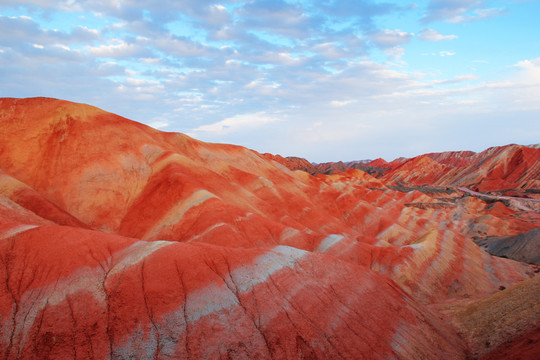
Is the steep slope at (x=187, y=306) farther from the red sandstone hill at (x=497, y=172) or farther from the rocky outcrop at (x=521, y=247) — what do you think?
the red sandstone hill at (x=497, y=172)

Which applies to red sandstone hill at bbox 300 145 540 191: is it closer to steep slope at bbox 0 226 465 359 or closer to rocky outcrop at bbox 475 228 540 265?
rocky outcrop at bbox 475 228 540 265

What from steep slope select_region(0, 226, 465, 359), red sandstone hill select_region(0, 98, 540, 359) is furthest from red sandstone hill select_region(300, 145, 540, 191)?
steep slope select_region(0, 226, 465, 359)

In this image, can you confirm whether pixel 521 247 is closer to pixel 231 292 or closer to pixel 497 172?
pixel 231 292

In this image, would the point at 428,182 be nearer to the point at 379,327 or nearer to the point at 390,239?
the point at 390,239

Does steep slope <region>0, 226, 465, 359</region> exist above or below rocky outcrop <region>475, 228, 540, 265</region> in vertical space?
above

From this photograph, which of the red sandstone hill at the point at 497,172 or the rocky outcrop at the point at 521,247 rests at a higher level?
the red sandstone hill at the point at 497,172

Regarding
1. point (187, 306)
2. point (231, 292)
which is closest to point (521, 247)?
point (231, 292)

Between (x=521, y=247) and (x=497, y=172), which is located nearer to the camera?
(x=521, y=247)

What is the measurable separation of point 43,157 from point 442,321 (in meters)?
54.2

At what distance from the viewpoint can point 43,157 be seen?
49438 mm

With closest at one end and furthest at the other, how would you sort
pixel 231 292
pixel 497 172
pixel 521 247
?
1. pixel 231 292
2. pixel 521 247
3. pixel 497 172

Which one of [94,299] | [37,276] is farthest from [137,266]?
[37,276]

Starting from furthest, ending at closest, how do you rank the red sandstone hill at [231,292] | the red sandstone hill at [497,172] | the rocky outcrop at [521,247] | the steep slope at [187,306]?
the red sandstone hill at [497,172] → the rocky outcrop at [521,247] → the red sandstone hill at [231,292] → the steep slope at [187,306]

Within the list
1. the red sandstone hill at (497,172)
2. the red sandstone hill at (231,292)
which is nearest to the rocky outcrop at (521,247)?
the red sandstone hill at (231,292)
